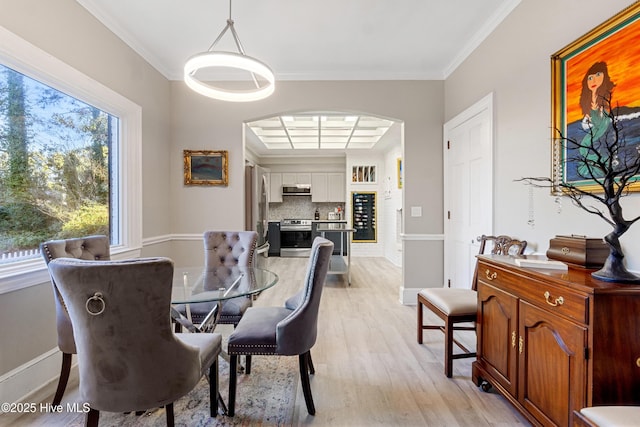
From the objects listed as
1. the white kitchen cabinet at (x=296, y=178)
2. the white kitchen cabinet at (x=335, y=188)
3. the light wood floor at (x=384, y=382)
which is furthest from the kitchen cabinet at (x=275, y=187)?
the light wood floor at (x=384, y=382)

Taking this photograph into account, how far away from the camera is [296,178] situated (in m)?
7.81

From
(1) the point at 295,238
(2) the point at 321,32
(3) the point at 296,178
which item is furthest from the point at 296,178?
(2) the point at 321,32

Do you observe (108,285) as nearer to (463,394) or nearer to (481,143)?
(463,394)

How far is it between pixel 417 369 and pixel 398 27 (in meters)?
2.90

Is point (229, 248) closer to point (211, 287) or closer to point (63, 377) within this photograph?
point (211, 287)

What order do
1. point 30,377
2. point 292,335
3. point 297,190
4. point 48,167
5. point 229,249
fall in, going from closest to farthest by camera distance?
point 292,335, point 30,377, point 48,167, point 229,249, point 297,190

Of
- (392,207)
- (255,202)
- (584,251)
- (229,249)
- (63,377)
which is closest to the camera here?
(584,251)

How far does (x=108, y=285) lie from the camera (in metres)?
1.06

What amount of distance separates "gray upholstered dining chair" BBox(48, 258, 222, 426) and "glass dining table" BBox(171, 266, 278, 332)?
35 cm

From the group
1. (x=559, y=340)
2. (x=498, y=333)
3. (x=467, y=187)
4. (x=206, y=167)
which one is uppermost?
(x=206, y=167)

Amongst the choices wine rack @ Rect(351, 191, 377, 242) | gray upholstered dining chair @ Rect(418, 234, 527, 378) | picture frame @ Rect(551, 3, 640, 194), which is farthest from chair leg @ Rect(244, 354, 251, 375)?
wine rack @ Rect(351, 191, 377, 242)

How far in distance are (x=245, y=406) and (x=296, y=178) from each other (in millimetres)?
6395

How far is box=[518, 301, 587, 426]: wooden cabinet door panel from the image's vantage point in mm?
1213

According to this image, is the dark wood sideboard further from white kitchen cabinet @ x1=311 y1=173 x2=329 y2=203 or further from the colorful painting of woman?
white kitchen cabinet @ x1=311 y1=173 x2=329 y2=203
